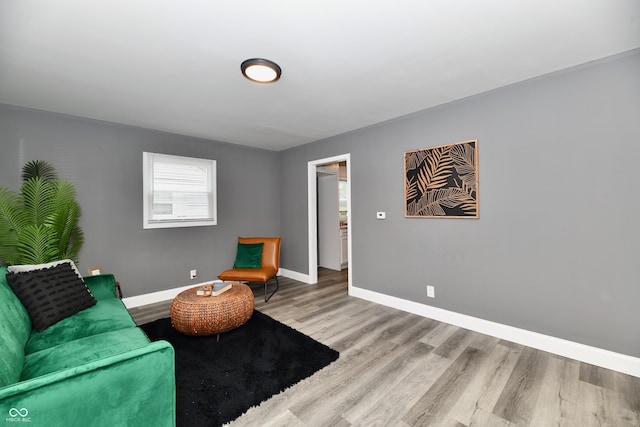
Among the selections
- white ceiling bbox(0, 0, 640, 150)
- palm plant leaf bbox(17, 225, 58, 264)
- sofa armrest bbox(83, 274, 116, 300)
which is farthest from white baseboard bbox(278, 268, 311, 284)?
palm plant leaf bbox(17, 225, 58, 264)

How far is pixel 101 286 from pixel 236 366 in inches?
62.2

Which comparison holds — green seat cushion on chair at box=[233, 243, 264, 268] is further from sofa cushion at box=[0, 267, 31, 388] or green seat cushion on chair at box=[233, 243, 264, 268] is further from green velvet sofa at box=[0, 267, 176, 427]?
sofa cushion at box=[0, 267, 31, 388]

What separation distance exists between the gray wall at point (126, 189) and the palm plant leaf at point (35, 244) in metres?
0.67

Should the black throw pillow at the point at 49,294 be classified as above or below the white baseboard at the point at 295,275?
above

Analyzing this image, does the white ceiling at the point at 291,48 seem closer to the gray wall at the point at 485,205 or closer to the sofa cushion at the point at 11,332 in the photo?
the gray wall at the point at 485,205

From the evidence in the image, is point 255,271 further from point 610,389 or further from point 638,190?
point 638,190

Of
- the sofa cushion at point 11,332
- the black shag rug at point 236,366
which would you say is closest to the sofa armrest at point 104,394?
the sofa cushion at point 11,332

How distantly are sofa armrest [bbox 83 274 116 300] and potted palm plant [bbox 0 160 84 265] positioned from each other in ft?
1.60

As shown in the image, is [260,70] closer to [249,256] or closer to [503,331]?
[249,256]

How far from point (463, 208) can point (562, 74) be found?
1365 millimetres

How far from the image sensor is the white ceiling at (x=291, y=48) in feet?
5.13

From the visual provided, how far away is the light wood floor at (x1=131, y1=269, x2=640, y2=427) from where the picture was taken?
1626mm

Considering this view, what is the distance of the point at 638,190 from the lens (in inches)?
77.4

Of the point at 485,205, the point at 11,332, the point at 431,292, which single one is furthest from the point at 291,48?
the point at 431,292
